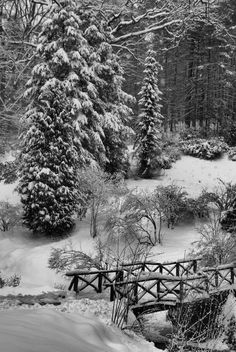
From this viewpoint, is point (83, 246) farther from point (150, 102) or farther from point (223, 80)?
point (223, 80)

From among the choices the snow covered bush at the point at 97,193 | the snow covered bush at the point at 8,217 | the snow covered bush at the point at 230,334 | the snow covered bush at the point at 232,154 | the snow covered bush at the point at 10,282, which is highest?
the snow covered bush at the point at 232,154

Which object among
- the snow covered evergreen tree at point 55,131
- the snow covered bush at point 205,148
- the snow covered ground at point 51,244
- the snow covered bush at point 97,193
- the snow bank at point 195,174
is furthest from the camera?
the snow covered bush at point 205,148

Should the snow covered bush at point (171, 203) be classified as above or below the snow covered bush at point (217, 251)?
above

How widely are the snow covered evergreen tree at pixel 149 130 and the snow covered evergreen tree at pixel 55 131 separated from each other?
17.3 feet

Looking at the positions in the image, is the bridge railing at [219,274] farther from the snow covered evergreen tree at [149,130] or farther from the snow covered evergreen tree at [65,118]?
the snow covered evergreen tree at [149,130]

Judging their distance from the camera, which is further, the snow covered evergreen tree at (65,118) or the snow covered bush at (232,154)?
the snow covered bush at (232,154)

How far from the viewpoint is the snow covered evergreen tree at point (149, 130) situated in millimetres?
25250

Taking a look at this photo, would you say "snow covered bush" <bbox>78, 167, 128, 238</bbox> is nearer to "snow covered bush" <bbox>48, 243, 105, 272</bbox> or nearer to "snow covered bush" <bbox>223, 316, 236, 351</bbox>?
"snow covered bush" <bbox>48, 243, 105, 272</bbox>

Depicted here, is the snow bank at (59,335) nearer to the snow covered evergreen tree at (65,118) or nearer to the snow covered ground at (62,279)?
the snow covered ground at (62,279)

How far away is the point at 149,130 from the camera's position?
2525 cm

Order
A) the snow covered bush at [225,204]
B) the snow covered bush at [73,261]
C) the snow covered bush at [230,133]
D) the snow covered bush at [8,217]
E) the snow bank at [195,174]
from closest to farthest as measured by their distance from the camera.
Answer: the snow covered bush at [73,261] < the snow covered bush at [225,204] < the snow covered bush at [8,217] < the snow bank at [195,174] < the snow covered bush at [230,133]

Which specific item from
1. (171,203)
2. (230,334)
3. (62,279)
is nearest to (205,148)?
(171,203)

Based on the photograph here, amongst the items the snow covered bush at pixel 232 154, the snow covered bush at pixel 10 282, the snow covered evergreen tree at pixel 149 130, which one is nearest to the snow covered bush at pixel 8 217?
the snow covered bush at pixel 10 282

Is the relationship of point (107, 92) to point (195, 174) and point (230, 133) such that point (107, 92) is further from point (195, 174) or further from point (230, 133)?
point (230, 133)
